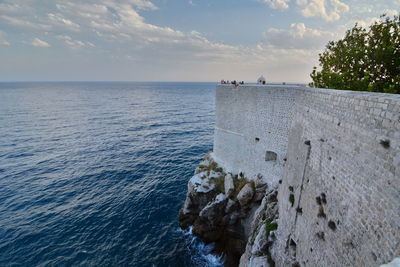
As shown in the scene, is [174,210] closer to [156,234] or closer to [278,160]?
[156,234]

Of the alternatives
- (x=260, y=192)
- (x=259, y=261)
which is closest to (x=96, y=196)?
(x=260, y=192)

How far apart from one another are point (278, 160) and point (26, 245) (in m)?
24.9

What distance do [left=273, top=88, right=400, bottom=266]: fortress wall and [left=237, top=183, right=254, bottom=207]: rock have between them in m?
6.58

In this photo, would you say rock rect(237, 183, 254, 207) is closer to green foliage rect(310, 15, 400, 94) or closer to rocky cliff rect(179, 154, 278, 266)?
rocky cliff rect(179, 154, 278, 266)

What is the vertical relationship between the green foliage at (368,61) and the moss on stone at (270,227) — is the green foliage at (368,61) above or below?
above

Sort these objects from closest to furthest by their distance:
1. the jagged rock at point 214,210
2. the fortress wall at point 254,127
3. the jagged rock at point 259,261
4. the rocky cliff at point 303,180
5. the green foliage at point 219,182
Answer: the rocky cliff at point 303,180 < the jagged rock at point 259,261 < the fortress wall at point 254,127 < the jagged rock at point 214,210 < the green foliage at point 219,182

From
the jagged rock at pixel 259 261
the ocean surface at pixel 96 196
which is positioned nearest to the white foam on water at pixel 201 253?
the ocean surface at pixel 96 196

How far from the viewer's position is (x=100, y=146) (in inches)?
1613

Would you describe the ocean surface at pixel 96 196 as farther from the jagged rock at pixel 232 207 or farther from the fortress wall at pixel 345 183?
the fortress wall at pixel 345 183

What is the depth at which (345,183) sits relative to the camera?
7742 millimetres

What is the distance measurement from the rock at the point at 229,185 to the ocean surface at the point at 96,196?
233 inches

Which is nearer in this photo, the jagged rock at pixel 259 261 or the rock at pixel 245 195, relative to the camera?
the jagged rock at pixel 259 261

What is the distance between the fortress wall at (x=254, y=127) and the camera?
1792 centimetres

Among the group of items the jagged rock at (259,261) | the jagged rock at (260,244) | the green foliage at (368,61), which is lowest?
the jagged rock at (259,261)
